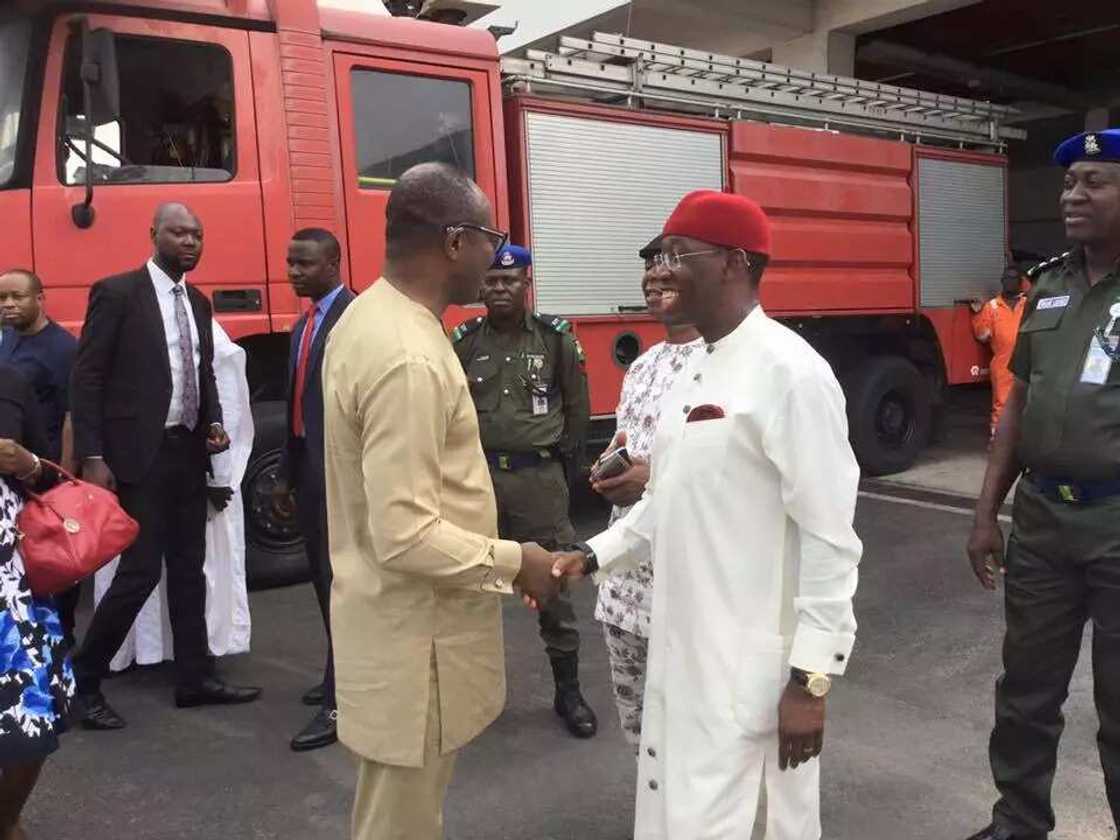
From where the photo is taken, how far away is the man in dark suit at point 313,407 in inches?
141

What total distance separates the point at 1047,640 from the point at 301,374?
8.29ft

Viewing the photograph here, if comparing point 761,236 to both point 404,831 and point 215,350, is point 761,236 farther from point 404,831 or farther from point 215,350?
point 215,350

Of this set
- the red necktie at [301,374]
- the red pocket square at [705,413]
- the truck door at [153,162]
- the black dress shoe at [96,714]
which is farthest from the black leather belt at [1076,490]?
the truck door at [153,162]

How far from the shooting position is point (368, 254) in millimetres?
5219

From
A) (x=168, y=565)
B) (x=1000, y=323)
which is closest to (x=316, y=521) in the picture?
(x=168, y=565)

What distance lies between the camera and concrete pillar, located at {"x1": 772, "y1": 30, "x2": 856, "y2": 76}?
1002cm

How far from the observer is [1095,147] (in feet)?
8.44

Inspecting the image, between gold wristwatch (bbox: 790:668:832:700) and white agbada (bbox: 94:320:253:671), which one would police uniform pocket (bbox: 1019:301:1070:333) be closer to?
gold wristwatch (bbox: 790:668:832:700)

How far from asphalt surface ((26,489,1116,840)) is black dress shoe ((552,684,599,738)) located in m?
0.04

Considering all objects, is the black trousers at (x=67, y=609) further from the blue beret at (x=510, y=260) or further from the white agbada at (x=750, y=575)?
the white agbada at (x=750, y=575)

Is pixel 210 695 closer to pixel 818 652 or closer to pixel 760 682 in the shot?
pixel 760 682

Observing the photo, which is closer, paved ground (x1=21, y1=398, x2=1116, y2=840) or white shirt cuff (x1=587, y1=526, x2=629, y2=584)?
white shirt cuff (x1=587, y1=526, x2=629, y2=584)

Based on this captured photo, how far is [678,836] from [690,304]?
3.20 ft

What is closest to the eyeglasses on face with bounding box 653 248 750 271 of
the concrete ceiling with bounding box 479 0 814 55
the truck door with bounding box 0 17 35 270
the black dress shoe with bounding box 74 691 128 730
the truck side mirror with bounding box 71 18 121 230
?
the black dress shoe with bounding box 74 691 128 730
